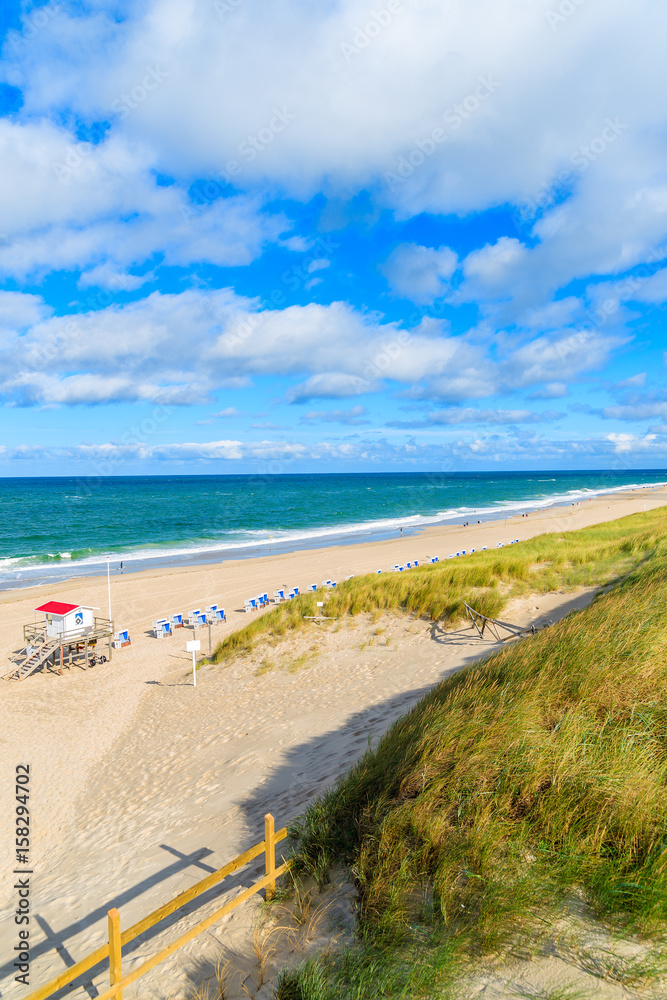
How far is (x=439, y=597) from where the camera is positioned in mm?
16047

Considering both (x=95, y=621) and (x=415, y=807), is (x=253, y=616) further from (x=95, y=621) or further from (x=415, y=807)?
(x=415, y=807)

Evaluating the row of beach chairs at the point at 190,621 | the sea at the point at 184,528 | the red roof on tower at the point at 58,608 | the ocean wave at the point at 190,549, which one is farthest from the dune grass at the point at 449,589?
the ocean wave at the point at 190,549

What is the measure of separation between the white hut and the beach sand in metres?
1.35

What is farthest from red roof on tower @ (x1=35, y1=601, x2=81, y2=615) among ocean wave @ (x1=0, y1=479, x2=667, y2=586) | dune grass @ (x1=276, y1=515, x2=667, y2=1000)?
dune grass @ (x1=276, y1=515, x2=667, y2=1000)

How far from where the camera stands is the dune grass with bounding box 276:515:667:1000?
3.73 m

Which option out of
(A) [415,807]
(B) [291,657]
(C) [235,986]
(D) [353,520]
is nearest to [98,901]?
(C) [235,986]

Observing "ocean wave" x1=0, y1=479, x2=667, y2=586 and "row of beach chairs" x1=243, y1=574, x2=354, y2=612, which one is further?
"ocean wave" x1=0, y1=479, x2=667, y2=586

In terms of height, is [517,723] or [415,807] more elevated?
[517,723]

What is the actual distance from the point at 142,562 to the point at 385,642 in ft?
89.0

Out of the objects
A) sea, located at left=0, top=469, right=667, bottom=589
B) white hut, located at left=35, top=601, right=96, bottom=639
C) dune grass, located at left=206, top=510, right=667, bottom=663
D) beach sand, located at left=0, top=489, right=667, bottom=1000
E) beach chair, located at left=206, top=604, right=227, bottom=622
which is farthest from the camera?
sea, located at left=0, top=469, right=667, bottom=589

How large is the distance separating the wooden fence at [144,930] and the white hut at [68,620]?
15.1 m

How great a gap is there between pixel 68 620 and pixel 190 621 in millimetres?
4538

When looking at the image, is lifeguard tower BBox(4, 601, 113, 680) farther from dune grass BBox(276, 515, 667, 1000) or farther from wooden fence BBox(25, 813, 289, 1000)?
wooden fence BBox(25, 813, 289, 1000)

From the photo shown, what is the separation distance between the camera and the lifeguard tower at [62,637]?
17328 mm
